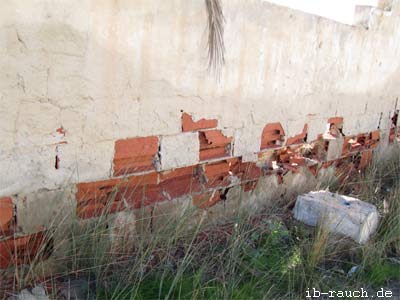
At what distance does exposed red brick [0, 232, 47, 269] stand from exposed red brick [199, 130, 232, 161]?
1.46 metres

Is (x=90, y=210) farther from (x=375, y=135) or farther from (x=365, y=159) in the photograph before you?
(x=375, y=135)

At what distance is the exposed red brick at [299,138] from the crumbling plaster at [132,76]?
78mm

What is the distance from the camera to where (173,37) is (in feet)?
10.6

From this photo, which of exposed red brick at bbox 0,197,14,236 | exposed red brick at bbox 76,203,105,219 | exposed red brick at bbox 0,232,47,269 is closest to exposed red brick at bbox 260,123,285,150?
exposed red brick at bbox 76,203,105,219

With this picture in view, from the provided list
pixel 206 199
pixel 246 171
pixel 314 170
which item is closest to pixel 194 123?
pixel 206 199

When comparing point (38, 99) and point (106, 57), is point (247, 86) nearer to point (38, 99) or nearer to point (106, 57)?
point (106, 57)

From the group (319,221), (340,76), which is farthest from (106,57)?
(340,76)

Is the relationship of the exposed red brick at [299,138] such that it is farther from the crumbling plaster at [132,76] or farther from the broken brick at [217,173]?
the broken brick at [217,173]

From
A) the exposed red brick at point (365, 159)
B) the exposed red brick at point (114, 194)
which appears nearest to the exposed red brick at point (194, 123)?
the exposed red brick at point (114, 194)

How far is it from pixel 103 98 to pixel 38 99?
0.43 m

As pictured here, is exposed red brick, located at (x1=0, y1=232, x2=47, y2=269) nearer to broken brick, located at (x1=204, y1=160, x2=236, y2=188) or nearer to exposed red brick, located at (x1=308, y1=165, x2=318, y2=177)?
broken brick, located at (x1=204, y1=160, x2=236, y2=188)

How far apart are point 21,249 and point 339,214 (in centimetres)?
264

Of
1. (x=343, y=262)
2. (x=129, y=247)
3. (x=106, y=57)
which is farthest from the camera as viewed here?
(x=343, y=262)

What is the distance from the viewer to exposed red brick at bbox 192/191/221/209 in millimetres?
3822
